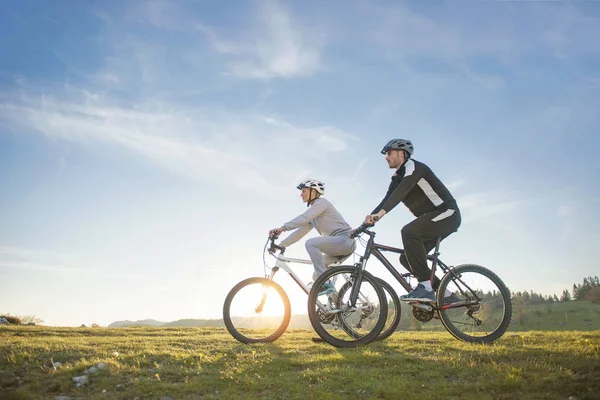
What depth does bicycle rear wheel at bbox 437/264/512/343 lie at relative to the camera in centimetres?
984

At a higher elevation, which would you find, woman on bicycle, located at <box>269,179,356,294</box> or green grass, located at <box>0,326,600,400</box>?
woman on bicycle, located at <box>269,179,356,294</box>

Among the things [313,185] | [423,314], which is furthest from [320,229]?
[423,314]

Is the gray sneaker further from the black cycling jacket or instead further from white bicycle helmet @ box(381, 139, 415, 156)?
white bicycle helmet @ box(381, 139, 415, 156)

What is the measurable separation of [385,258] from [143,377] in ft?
17.8

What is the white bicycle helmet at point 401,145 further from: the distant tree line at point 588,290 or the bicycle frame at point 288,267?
the distant tree line at point 588,290

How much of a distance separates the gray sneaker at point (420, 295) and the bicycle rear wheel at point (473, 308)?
0.78 ft

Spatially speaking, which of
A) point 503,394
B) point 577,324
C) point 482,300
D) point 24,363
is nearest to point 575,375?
point 503,394

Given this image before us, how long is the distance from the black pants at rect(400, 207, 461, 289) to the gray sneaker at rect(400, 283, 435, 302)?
0.76 ft

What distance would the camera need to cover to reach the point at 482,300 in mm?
9891

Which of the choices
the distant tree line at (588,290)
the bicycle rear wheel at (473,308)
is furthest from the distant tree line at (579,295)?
the bicycle rear wheel at (473,308)

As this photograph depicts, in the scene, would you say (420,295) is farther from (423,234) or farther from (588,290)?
(588,290)

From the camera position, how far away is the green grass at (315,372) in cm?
673

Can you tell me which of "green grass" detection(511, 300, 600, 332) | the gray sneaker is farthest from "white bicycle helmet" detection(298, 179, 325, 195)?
"green grass" detection(511, 300, 600, 332)

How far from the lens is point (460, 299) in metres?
9.88
